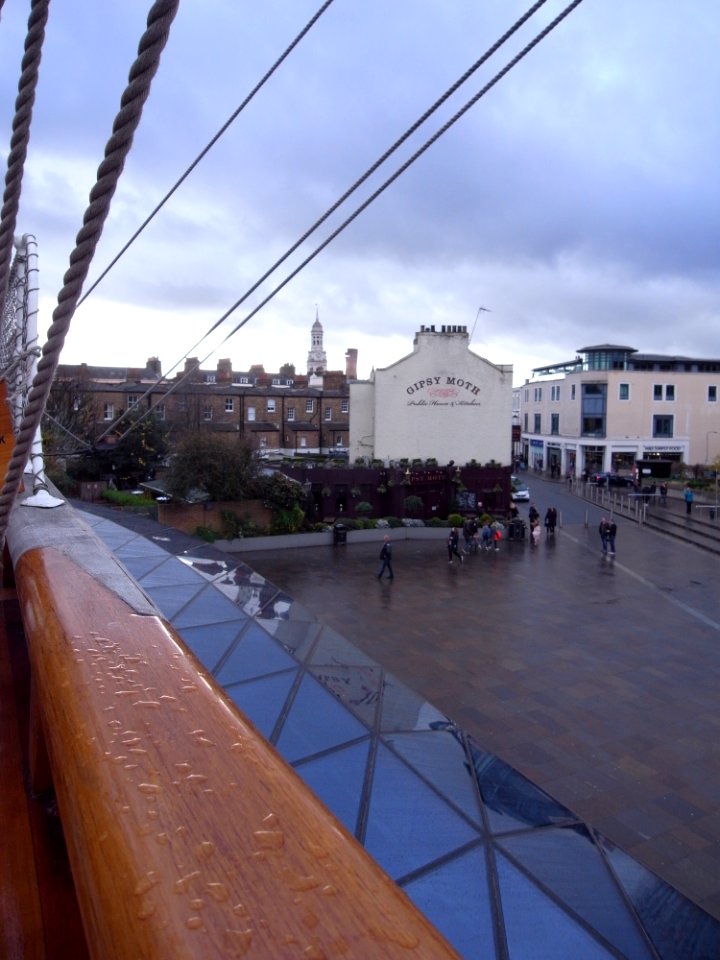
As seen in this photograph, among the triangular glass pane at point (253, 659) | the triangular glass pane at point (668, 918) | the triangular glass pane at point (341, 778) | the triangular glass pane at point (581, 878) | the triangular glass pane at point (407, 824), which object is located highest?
the triangular glass pane at point (253, 659)

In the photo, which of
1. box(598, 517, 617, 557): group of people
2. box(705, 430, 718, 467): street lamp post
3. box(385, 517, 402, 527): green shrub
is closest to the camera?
box(598, 517, 617, 557): group of people

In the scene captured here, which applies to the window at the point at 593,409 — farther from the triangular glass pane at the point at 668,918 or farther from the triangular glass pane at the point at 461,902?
the triangular glass pane at the point at 461,902

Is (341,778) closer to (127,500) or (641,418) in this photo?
(127,500)

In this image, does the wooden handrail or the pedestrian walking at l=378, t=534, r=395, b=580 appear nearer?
the wooden handrail

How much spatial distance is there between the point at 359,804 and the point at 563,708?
6877 mm

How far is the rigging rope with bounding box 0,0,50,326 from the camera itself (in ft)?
4.18

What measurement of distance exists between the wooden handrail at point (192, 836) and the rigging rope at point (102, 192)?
54 cm

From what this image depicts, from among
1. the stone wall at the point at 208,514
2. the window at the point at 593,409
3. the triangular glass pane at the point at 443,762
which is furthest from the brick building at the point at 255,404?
the triangular glass pane at the point at 443,762

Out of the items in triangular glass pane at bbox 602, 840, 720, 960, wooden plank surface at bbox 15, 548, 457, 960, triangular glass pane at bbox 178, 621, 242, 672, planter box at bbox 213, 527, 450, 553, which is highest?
wooden plank surface at bbox 15, 548, 457, 960

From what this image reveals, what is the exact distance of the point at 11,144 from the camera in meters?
1.34

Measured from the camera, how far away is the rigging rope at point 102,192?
108cm

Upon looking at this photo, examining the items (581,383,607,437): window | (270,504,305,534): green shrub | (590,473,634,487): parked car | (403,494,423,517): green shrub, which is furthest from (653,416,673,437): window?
(270,504,305,534): green shrub

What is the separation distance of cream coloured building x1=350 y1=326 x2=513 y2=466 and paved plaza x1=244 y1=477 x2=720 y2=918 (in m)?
8.31

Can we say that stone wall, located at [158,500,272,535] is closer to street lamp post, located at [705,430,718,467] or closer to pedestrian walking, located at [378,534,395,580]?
pedestrian walking, located at [378,534,395,580]
